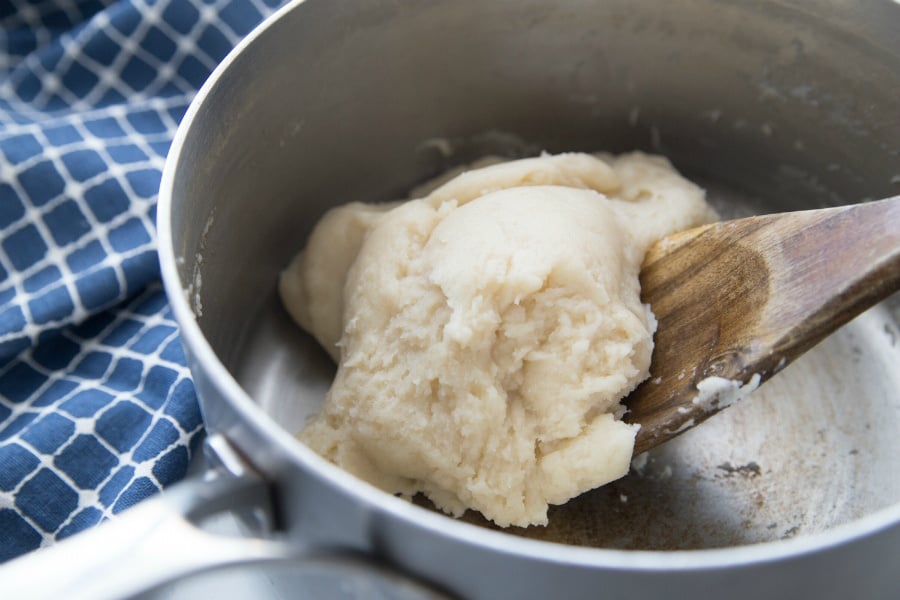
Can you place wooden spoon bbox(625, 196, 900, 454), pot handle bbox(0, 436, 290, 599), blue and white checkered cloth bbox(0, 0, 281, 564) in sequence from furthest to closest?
blue and white checkered cloth bbox(0, 0, 281, 564) → wooden spoon bbox(625, 196, 900, 454) → pot handle bbox(0, 436, 290, 599)

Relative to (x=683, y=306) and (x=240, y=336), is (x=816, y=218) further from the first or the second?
(x=240, y=336)

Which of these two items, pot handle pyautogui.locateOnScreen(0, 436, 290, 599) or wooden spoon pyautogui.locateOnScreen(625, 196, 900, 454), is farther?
wooden spoon pyautogui.locateOnScreen(625, 196, 900, 454)

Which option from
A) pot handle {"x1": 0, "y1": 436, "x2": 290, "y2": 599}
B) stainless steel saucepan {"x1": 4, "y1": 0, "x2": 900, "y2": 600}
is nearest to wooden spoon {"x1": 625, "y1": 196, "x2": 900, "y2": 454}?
stainless steel saucepan {"x1": 4, "y1": 0, "x2": 900, "y2": 600}

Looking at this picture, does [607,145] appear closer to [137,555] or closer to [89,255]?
[89,255]

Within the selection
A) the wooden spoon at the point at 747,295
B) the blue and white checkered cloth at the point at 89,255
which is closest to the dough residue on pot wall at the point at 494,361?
the wooden spoon at the point at 747,295

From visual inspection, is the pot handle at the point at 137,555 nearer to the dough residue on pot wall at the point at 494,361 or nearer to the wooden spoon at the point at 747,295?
the dough residue on pot wall at the point at 494,361

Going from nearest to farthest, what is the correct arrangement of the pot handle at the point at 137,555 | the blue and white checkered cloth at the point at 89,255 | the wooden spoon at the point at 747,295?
the pot handle at the point at 137,555
the wooden spoon at the point at 747,295
the blue and white checkered cloth at the point at 89,255

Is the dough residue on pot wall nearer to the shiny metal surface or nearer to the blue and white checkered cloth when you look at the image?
the shiny metal surface
